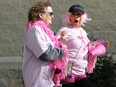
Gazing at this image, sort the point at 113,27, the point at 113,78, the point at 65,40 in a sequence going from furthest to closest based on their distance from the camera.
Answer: the point at 113,27 < the point at 113,78 < the point at 65,40

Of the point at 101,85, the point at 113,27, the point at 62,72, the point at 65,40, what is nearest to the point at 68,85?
the point at 65,40

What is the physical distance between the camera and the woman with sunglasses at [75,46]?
5.97 metres

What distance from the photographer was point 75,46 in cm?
600

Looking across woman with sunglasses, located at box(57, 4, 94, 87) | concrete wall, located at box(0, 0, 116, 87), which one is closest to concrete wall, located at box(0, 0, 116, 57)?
concrete wall, located at box(0, 0, 116, 87)

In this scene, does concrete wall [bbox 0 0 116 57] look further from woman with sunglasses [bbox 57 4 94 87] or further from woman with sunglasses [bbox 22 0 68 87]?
woman with sunglasses [bbox 22 0 68 87]

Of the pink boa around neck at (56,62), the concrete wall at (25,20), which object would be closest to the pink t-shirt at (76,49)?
the pink boa around neck at (56,62)

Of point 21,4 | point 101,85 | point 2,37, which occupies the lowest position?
point 101,85

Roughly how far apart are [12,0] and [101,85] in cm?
271

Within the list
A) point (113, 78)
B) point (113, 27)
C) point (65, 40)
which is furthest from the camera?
point (113, 27)

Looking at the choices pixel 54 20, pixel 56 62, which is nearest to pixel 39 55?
pixel 56 62

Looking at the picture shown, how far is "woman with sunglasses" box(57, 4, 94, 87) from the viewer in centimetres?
597

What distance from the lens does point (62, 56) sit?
188 inches

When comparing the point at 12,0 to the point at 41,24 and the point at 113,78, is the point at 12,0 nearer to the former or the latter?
the point at 113,78

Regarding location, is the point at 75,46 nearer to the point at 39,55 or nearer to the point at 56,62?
the point at 56,62
